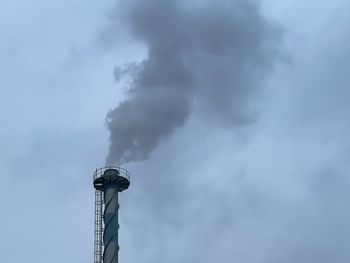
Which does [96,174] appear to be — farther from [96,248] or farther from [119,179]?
[96,248]

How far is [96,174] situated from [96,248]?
516 cm

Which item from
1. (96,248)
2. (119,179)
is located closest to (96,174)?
(119,179)

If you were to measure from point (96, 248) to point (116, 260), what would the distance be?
2.41 m

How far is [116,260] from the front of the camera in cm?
5069

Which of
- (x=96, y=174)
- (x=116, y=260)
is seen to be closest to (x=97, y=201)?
(x=96, y=174)

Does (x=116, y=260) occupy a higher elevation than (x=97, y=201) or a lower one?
lower

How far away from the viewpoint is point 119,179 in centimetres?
5322

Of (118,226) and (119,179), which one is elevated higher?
(119,179)

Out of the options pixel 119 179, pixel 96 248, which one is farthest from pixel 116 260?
pixel 119 179

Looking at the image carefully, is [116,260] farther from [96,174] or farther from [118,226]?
[96,174]

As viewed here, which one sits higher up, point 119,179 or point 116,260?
point 119,179

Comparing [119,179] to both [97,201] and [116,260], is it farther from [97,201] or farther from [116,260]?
[116,260]

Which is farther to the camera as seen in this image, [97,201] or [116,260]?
[97,201]

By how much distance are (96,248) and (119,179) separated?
4.97 m
